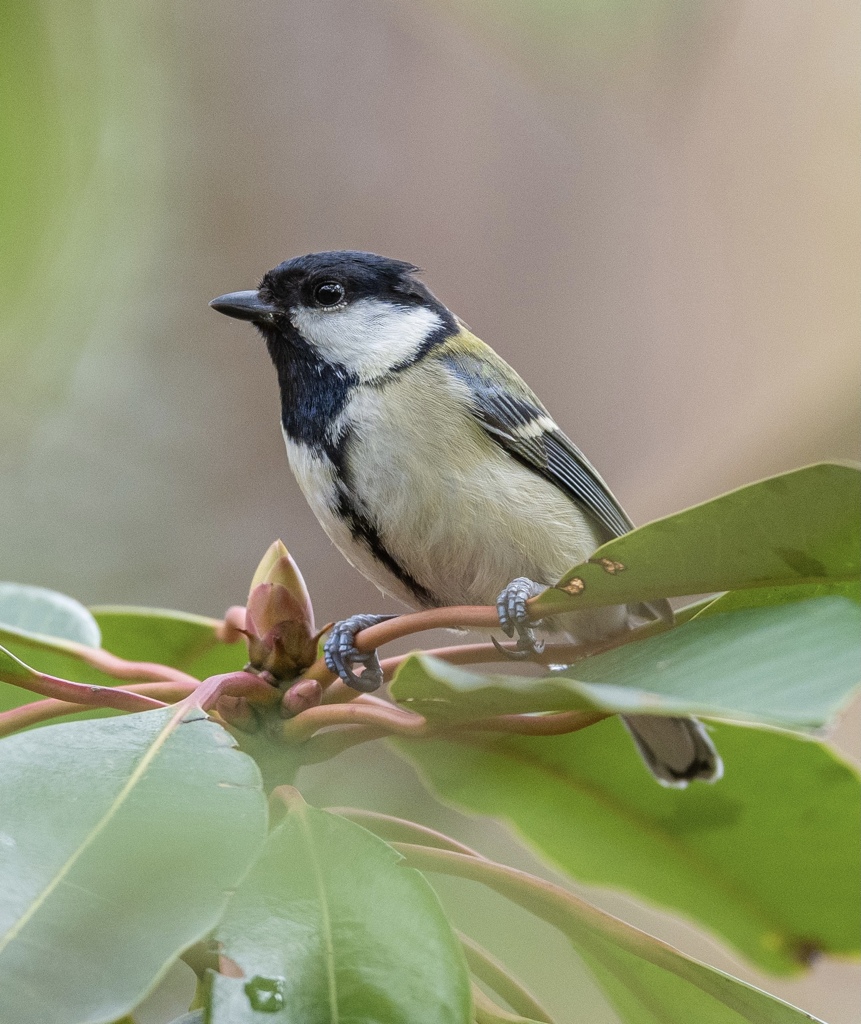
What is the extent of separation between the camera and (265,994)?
0.60m

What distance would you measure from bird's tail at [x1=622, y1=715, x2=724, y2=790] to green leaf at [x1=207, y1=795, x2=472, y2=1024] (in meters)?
0.47

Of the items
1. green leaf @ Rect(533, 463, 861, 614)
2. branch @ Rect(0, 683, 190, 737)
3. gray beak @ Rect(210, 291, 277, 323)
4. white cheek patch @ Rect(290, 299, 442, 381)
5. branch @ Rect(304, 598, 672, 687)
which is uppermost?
gray beak @ Rect(210, 291, 277, 323)

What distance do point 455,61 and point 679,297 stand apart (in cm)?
93

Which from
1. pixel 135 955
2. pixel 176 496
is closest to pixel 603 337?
pixel 176 496

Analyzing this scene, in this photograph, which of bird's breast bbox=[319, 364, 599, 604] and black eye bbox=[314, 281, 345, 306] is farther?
black eye bbox=[314, 281, 345, 306]

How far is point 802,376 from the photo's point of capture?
8.58ft

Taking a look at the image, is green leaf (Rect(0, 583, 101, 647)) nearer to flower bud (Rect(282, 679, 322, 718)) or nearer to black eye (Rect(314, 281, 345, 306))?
flower bud (Rect(282, 679, 322, 718))

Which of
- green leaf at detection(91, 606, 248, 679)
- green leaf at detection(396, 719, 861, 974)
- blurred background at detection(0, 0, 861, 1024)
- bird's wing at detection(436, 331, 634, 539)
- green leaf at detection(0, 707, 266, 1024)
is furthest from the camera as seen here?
blurred background at detection(0, 0, 861, 1024)

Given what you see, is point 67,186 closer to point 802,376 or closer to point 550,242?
point 802,376

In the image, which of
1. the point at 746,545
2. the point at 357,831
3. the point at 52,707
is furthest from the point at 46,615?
the point at 746,545

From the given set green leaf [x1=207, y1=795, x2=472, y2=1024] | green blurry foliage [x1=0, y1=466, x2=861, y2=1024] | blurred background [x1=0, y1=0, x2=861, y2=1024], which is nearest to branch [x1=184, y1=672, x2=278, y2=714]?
green blurry foliage [x1=0, y1=466, x2=861, y2=1024]

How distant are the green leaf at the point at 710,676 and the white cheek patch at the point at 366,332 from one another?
2.37 feet

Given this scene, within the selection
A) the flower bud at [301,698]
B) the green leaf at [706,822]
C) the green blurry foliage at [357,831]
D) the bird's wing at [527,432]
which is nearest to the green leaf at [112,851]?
the green blurry foliage at [357,831]

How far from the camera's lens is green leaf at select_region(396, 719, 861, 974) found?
3.25ft
